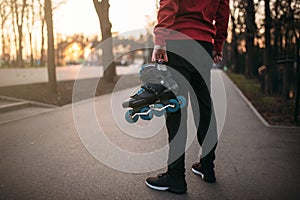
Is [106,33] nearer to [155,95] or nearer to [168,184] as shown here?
[155,95]

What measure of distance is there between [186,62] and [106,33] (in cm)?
1199

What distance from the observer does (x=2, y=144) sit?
12.6ft

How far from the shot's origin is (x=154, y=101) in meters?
2.50

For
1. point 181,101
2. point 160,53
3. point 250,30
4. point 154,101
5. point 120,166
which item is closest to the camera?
point 160,53

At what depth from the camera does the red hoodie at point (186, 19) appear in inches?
86.4

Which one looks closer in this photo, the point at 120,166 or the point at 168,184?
the point at 168,184

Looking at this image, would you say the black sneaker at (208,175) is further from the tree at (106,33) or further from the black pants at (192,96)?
the tree at (106,33)

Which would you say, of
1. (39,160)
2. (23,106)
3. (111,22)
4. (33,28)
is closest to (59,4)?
(111,22)

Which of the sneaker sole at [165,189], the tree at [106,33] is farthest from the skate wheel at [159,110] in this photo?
the tree at [106,33]

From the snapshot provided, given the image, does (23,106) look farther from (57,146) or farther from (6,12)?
(6,12)

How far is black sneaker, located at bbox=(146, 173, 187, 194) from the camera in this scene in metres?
2.39

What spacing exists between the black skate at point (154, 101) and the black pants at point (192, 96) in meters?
0.08

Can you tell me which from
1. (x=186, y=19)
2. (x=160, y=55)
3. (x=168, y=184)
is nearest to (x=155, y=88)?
(x=160, y=55)

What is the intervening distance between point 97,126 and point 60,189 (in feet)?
8.45
